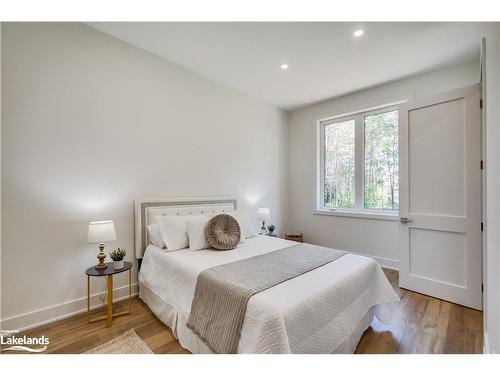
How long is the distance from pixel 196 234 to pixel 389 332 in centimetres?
189

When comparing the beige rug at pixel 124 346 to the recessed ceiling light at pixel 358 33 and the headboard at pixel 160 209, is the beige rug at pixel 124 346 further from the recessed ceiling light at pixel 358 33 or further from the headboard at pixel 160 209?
the recessed ceiling light at pixel 358 33

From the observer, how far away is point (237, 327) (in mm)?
1300

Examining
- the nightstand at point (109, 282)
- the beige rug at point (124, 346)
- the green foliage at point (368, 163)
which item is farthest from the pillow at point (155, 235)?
the green foliage at point (368, 163)

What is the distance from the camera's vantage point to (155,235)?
237 centimetres

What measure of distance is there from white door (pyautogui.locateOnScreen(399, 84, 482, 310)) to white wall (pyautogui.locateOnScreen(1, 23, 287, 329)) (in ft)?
8.41

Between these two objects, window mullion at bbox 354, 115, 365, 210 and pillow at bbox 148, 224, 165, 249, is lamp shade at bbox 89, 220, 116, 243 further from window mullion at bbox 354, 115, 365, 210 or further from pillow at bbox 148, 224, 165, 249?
window mullion at bbox 354, 115, 365, 210

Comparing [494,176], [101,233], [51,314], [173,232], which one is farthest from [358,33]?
[51,314]

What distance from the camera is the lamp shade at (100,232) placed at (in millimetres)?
1898

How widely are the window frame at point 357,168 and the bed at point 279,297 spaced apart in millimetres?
1617

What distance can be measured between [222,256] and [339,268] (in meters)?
1.00

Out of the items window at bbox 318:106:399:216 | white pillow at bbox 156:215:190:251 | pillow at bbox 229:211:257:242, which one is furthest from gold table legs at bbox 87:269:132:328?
window at bbox 318:106:399:216

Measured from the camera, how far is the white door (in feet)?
7.37

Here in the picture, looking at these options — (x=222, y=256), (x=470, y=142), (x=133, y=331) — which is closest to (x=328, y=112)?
(x=470, y=142)

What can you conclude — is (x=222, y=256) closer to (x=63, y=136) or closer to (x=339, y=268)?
(x=339, y=268)
